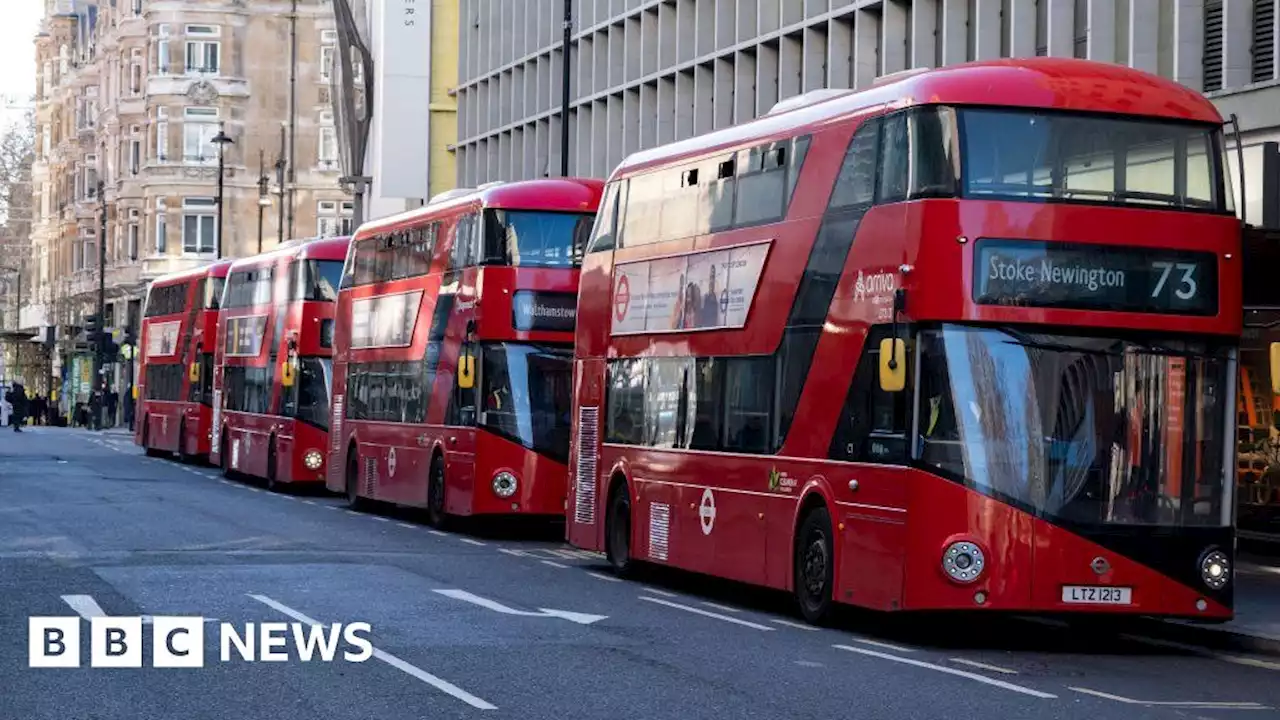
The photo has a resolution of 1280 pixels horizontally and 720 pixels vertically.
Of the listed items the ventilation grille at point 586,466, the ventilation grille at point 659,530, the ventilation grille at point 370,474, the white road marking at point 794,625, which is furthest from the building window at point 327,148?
the white road marking at point 794,625

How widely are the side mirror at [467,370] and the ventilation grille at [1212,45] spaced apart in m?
8.93

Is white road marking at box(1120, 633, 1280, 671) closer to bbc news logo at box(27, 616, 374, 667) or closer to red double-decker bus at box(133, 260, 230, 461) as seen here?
bbc news logo at box(27, 616, 374, 667)

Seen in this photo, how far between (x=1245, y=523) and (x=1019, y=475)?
9368mm

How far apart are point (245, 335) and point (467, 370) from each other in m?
18.2

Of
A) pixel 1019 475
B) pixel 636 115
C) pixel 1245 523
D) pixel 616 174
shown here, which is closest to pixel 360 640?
pixel 1019 475

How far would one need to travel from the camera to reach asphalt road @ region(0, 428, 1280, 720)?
1286cm

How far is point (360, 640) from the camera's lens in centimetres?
1587

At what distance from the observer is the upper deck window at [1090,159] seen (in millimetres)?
16922

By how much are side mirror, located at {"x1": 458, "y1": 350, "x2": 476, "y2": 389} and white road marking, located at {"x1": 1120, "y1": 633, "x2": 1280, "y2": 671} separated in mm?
11551

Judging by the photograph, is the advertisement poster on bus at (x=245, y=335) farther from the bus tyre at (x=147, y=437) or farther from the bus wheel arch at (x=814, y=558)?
the bus wheel arch at (x=814, y=558)

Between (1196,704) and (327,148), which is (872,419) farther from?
(327,148)

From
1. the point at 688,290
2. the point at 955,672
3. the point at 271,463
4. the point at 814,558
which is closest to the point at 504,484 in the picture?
the point at 688,290

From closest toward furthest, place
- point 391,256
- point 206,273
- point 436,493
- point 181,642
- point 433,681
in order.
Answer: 1. point 433,681
2. point 181,642
3. point 436,493
4. point 391,256
5. point 206,273

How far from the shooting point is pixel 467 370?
95.8 feet
